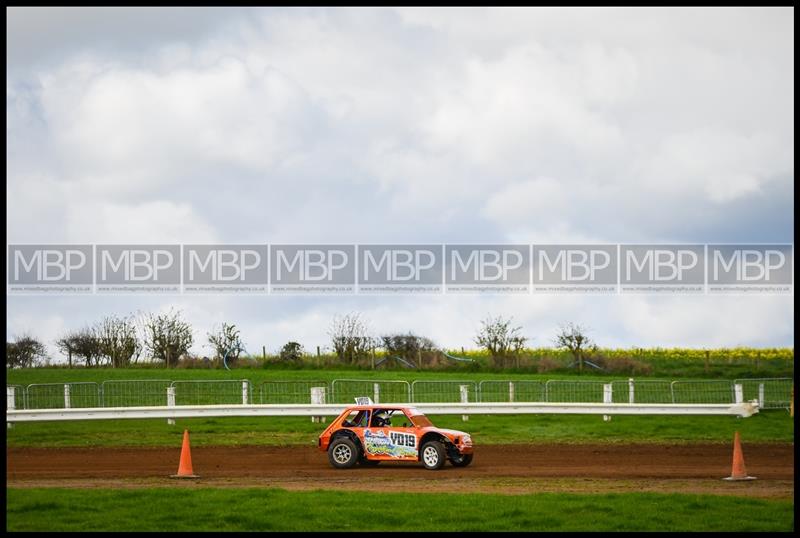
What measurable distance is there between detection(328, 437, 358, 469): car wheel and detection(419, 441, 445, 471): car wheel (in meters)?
1.43

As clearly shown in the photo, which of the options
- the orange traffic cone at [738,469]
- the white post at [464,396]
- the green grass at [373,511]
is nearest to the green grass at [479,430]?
the white post at [464,396]

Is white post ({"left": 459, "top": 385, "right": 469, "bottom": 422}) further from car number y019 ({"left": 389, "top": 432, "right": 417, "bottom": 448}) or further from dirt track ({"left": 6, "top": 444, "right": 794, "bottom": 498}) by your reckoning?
car number y019 ({"left": 389, "top": 432, "right": 417, "bottom": 448})

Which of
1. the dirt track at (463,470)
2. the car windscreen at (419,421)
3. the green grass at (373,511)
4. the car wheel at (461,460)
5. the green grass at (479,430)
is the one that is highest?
the car windscreen at (419,421)

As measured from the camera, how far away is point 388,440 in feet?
69.9

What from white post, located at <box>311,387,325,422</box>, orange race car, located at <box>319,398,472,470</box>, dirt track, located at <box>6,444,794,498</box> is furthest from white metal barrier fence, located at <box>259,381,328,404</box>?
Answer: orange race car, located at <box>319,398,472,470</box>

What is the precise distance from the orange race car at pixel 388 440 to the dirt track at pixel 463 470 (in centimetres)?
28

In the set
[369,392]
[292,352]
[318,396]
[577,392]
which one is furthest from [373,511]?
[292,352]

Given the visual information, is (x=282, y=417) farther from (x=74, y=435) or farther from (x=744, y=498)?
(x=744, y=498)

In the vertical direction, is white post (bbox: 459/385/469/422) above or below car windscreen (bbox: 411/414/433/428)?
below

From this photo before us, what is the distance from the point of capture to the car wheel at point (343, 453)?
70.3 feet

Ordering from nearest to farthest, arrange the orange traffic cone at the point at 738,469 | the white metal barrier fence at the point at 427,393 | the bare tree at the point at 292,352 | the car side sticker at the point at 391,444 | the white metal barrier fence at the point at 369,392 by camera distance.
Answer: the orange traffic cone at the point at 738,469 < the car side sticker at the point at 391,444 < the white metal barrier fence at the point at 427,393 < the white metal barrier fence at the point at 369,392 < the bare tree at the point at 292,352

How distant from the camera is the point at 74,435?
99.3ft

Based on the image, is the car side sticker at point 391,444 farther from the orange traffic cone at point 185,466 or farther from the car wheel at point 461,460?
the orange traffic cone at point 185,466

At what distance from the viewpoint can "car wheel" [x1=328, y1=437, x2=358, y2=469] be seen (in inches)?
844
